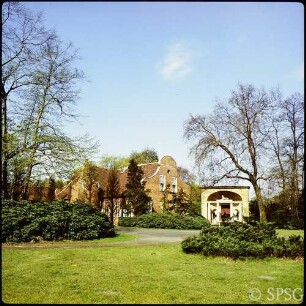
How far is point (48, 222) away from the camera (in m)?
15.4

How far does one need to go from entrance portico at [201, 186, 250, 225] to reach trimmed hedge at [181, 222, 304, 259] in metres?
24.2

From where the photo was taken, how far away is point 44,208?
16.1m

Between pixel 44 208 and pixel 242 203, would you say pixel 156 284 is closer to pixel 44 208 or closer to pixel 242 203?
pixel 44 208

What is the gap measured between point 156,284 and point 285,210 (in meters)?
30.2

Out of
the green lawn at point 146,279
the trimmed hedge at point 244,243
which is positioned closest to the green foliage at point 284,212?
the trimmed hedge at point 244,243

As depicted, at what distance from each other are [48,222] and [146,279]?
945cm

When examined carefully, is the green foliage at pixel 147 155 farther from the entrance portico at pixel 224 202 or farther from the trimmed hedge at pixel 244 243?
the trimmed hedge at pixel 244 243

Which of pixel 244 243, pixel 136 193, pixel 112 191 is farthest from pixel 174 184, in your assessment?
pixel 244 243

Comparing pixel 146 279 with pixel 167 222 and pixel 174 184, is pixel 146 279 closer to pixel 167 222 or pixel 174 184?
pixel 167 222

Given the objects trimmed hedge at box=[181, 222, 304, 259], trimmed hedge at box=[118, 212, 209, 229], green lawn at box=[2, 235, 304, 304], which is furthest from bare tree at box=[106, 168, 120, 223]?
green lawn at box=[2, 235, 304, 304]

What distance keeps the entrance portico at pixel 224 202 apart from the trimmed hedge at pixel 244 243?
24.2 meters

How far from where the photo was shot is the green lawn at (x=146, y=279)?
591 cm

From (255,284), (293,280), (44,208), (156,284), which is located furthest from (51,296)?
(44,208)

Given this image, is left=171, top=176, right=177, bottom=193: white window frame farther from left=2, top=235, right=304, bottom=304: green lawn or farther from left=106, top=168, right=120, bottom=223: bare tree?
left=2, top=235, right=304, bottom=304: green lawn
